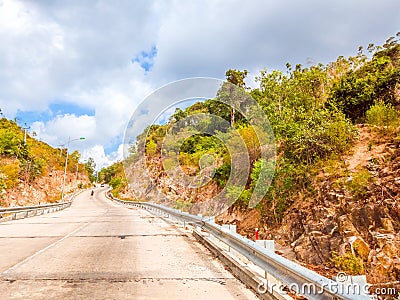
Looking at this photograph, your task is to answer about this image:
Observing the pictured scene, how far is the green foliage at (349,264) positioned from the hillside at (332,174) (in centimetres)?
3

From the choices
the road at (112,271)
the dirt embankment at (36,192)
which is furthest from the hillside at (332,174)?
the dirt embankment at (36,192)

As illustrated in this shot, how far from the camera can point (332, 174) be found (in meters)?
14.2

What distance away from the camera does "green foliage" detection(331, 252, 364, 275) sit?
9.49m

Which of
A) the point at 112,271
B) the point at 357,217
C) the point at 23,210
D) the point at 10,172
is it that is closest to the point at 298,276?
the point at 112,271

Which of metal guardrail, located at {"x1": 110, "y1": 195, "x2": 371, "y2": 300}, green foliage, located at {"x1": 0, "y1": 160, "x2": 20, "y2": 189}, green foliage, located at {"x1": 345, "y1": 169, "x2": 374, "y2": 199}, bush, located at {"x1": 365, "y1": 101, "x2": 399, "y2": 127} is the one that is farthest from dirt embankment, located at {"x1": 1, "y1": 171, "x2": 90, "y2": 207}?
metal guardrail, located at {"x1": 110, "y1": 195, "x2": 371, "y2": 300}

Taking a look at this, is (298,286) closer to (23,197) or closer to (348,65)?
(348,65)

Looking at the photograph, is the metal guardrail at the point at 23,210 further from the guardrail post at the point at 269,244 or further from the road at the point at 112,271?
the guardrail post at the point at 269,244

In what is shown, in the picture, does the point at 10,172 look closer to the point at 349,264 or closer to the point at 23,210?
the point at 23,210

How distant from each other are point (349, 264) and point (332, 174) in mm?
5281

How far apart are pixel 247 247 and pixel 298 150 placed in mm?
11609

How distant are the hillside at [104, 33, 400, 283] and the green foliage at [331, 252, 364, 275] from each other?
3 cm

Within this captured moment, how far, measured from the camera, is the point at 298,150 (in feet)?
55.7

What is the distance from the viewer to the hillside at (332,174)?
1062 cm

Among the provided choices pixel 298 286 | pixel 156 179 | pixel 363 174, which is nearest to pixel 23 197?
pixel 156 179
